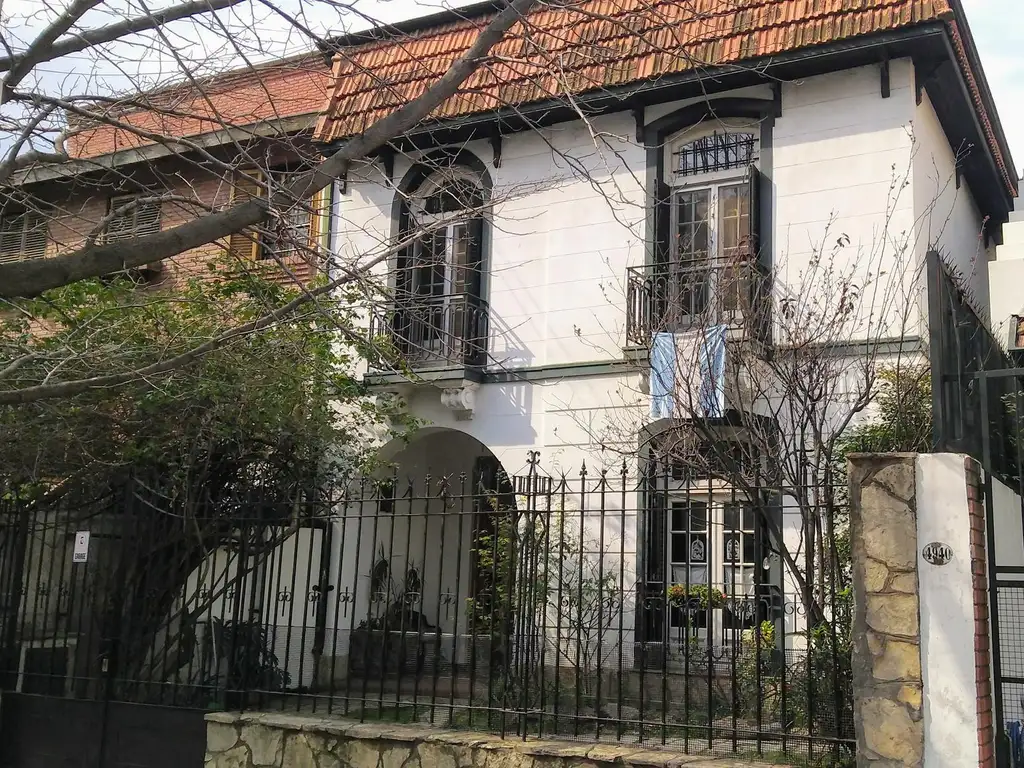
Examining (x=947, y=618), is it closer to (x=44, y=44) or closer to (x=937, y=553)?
(x=937, y=553)

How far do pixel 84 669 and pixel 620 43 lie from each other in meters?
8.21

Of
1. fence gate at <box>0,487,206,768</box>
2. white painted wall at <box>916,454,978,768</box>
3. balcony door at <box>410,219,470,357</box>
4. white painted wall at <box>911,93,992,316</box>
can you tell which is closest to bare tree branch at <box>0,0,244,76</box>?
fence gate at <box>0,487,206,768</box>

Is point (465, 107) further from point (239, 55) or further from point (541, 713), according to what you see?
point (541, 713)

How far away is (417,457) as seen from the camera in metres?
13.4

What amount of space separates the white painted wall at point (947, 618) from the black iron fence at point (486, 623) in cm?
61

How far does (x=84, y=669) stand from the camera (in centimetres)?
844

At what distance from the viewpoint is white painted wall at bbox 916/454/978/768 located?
4.95 meters

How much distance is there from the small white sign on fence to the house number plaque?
6.57m

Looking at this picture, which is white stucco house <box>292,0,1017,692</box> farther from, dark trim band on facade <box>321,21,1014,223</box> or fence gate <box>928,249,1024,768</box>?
fence gate <box>928,249,1024,768</box>

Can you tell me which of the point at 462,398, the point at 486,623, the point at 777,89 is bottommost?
the point at 486,623

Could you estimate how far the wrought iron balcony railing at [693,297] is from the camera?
368 inches

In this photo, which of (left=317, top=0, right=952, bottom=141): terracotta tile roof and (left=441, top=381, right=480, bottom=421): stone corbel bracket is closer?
(left=317, top=0, right=952, bottom=141): terracotta tile roof

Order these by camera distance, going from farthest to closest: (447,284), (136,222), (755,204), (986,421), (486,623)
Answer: (136,222) < (447,284) < (755,204) < (486,623) < (986,421)

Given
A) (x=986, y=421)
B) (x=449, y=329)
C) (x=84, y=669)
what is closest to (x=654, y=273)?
(x=449, y=329)
